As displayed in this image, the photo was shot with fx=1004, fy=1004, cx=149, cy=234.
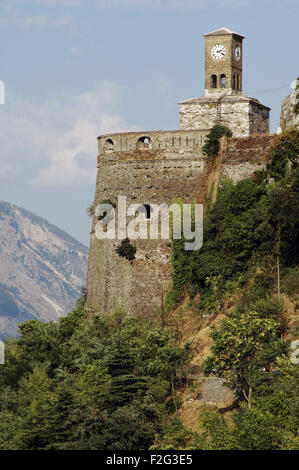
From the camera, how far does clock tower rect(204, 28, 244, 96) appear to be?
61.7 metres

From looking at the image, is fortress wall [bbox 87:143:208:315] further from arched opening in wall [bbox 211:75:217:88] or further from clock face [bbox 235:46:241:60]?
clock face [bbox 235:46:241:60]

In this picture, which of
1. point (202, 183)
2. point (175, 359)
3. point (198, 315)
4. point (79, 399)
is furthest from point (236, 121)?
point (79, 399)

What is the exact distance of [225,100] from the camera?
59.5 meters

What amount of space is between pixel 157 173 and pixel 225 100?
643cm

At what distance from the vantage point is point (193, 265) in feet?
177

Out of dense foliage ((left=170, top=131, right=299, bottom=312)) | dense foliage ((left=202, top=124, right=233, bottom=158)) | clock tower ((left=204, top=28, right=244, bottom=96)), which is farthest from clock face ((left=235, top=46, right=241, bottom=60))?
dense foliage ((left=170, top=131, right=299, bottom=312))

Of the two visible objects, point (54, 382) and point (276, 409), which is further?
point (54, 382)

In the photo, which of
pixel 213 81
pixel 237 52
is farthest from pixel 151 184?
pixel 237 52

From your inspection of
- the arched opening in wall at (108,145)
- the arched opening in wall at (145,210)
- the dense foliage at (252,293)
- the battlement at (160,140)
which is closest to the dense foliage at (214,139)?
the battlement at (160,140)

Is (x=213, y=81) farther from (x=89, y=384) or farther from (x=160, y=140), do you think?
(x=89, y=384)

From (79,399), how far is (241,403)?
776 cm

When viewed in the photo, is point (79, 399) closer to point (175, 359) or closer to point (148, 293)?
point (175, 359)

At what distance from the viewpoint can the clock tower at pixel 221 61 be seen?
61688mm
